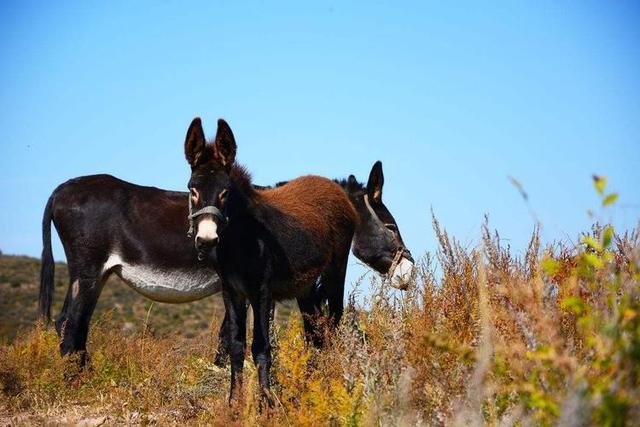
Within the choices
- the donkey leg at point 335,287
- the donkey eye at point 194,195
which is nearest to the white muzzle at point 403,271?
the donkey leg at point 335,287

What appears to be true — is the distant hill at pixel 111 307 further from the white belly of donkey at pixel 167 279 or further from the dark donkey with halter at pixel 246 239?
the dark donkey with halter at pixel 246 239

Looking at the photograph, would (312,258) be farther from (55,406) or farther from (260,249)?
(55,406)

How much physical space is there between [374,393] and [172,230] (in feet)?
15.8

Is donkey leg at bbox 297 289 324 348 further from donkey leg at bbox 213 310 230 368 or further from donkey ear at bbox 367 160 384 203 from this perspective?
donkey ear at bbox 367 160 384 203

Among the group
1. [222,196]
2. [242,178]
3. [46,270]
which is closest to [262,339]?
[222,196]

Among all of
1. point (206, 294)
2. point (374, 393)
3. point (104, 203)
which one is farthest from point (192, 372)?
point (374, 393)

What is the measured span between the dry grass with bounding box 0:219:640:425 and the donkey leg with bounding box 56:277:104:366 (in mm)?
184

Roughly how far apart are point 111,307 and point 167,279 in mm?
28680

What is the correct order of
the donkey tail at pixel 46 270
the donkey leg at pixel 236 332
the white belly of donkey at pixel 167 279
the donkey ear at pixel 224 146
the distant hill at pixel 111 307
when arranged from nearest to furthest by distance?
1. the donkey leg at pixel 236 332
2. the donkey ear at pixel 224 146
3. the donkey tail at pixel 46 270
4. the white belly of donkey at pixel 167 279
5. the distant hill at pixel 111 307

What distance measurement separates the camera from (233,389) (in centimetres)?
591

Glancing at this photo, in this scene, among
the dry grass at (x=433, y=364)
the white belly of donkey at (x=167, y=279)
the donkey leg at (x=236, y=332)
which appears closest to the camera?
the dry grass at (x=433, y=364)

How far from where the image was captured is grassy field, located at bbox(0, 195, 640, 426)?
285 centimetres

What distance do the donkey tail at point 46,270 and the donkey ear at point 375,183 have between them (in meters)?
4.02

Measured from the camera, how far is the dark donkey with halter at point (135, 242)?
27.2 ft
